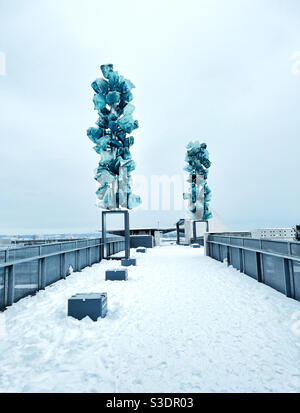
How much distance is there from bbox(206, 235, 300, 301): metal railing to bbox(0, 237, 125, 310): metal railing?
7237mm

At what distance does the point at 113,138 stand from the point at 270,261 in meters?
13.7

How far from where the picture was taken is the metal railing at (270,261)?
6359 millimetres

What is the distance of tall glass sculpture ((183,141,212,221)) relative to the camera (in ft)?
119

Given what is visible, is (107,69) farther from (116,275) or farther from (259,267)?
(259,267)

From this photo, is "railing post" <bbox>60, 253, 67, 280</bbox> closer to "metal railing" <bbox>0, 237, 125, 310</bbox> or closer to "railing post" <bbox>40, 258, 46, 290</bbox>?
"metal railing" <bbox>0, 237, 125, 310</bbox>

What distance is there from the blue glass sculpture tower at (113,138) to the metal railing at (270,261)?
8.68 m

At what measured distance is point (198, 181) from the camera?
3653 cm

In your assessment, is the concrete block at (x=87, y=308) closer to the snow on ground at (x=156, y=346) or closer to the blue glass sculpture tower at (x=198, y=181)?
the snow on ground at (x=156, y=346)

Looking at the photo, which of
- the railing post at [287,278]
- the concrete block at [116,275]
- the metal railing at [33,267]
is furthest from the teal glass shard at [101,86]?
the railing post at [287,278]

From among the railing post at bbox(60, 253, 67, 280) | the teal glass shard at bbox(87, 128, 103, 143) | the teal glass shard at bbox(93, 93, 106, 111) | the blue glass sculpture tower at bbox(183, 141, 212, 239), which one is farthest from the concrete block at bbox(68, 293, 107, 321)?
the blue glass sculpture tower at bbox(183, 141, 212, 239)

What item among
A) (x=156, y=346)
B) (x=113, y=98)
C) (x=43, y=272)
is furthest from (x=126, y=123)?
(x=156, y=346)

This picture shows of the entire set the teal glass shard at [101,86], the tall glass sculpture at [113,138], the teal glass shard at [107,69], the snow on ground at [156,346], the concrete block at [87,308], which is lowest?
the snow on ground at [156,346]
